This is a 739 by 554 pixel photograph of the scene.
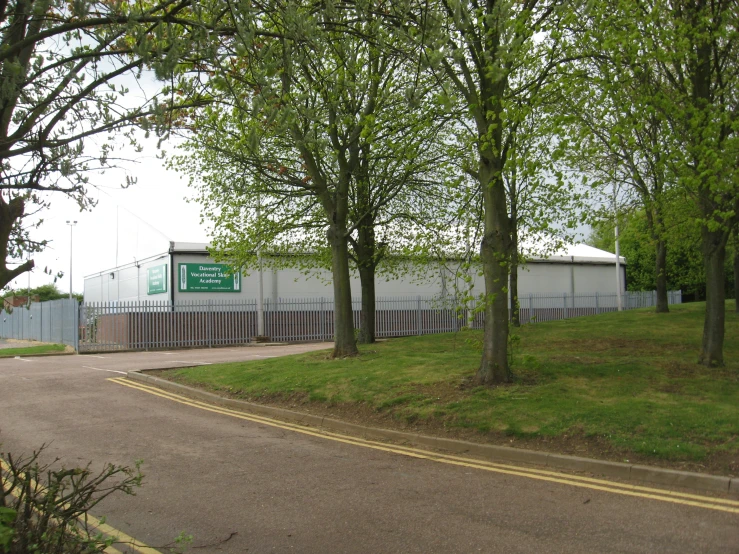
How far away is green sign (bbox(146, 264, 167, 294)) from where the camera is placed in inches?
1245

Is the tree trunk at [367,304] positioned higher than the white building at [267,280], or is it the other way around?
the white building at [267,280]

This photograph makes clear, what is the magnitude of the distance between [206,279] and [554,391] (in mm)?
24435

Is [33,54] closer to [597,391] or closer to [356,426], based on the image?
[356,426]

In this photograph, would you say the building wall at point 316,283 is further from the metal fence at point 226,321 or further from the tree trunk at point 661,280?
the tree trunk at point 661,280

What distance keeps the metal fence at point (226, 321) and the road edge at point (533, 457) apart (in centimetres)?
1522

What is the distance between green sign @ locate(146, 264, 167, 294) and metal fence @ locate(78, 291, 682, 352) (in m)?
1.79

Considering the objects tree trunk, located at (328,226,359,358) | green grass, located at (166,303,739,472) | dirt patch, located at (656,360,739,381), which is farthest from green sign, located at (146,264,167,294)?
dirt patch, located at (656,360,739,381)

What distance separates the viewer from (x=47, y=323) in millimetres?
34562

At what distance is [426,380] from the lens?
1159 cm

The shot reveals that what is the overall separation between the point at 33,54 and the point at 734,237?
54.1 feet

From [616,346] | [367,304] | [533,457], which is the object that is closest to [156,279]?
[367,304]

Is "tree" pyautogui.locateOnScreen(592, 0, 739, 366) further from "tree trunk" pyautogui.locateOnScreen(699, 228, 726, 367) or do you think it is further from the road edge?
the road edge

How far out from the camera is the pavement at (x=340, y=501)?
5.25m

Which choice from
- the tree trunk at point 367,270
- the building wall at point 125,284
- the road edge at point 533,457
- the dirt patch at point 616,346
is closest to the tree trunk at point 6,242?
the road edge at point 533,457
